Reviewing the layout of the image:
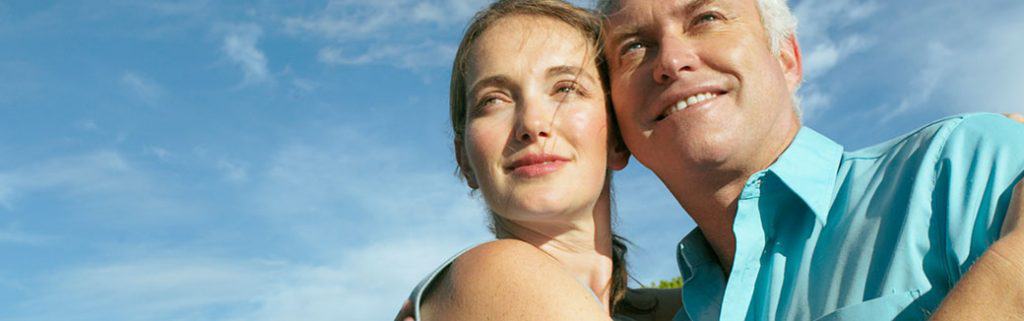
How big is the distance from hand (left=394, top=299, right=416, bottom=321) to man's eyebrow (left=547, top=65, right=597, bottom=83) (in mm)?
1090

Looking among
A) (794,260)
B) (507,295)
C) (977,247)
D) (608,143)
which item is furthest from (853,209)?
(507,295)

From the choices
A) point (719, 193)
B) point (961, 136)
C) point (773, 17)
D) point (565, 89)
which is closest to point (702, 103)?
point (719, 193)

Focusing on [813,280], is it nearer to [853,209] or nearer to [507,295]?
[853,209]

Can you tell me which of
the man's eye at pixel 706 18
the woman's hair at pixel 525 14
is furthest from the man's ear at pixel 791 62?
the woman's hair at pixel 525 14

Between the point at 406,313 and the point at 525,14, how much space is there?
1.42 meters

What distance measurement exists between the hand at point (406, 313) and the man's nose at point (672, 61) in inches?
59.4

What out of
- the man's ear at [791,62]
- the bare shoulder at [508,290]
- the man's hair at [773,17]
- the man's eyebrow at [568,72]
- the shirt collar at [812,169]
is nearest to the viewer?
the bare shoulder at [508,290]

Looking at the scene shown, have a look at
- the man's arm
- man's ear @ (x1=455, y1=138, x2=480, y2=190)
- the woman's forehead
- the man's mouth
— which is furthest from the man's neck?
the man's arm

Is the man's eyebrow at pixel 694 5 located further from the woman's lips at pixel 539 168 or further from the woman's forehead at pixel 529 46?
A: the woman's lips at pixel 539 168

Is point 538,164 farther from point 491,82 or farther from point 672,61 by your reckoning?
point 672,61

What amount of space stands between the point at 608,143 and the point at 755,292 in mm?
891

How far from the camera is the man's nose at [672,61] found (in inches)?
154

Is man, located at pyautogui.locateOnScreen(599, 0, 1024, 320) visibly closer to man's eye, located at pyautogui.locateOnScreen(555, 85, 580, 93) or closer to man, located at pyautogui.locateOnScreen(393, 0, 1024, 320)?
man, located at pyautogui.locateOnScreen(393, 0, 1024, 320)

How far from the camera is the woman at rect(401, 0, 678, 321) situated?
3.55m
